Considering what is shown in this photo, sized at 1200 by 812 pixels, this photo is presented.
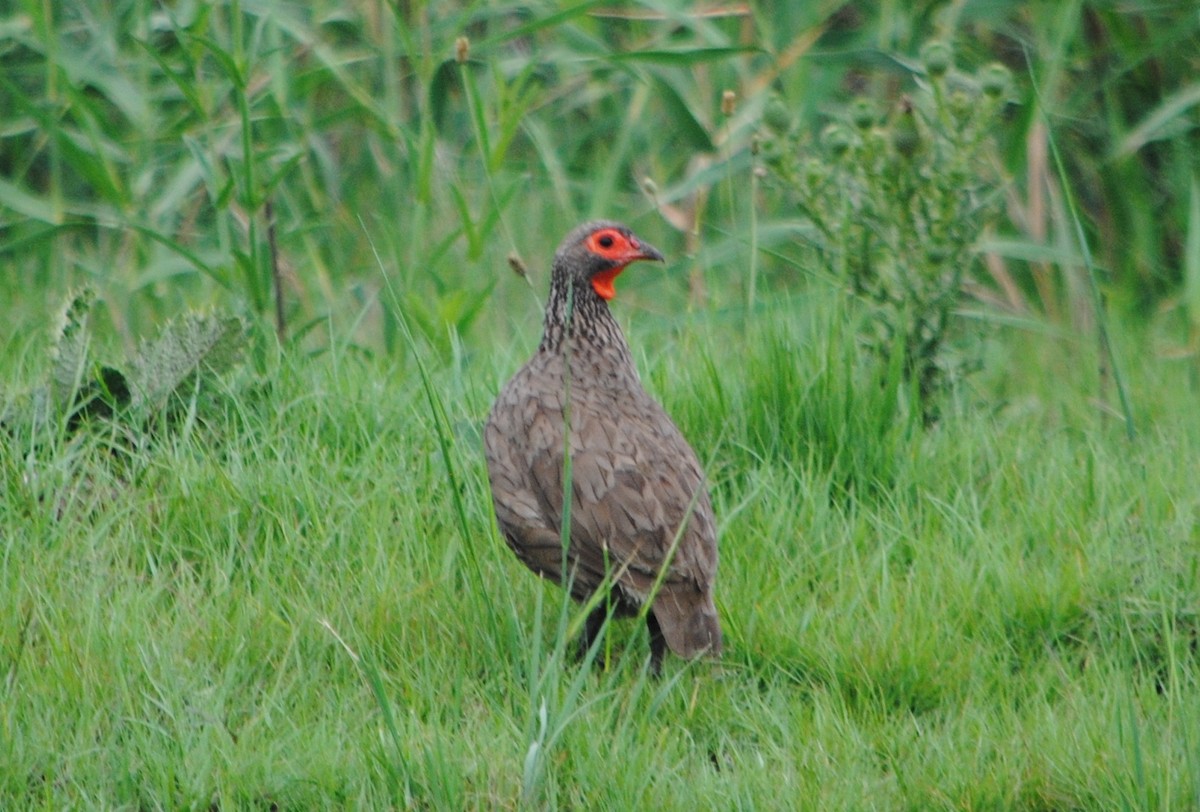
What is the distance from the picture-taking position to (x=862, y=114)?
509cm

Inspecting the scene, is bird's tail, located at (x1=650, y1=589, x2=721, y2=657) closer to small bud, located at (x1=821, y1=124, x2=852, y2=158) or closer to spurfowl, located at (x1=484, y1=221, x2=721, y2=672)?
spurfowl, located at (x1=484, y1=221, x2=721, y2=672)

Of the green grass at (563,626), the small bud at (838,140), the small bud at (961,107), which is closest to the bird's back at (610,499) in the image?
the green grass at (563,626)

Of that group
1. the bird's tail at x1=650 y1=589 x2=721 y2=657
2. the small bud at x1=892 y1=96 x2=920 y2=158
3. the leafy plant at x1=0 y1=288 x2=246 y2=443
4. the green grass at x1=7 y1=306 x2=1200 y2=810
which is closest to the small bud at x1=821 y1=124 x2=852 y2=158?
the small bud at x1=892 y1=96 x2=920 y2=158

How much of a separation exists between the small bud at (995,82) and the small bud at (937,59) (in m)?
0.12

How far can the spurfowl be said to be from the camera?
4039 mm

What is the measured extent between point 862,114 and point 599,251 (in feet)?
3.14

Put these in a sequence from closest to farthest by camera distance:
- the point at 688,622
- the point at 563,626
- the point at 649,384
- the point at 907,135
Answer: the point at 563,626
the point at 688,622
the point at 907,135
the point at 649,384

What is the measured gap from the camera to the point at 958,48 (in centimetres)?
677

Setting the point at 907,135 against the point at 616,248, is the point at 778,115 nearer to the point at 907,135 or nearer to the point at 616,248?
the point at 907,135

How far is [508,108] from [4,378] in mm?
1759

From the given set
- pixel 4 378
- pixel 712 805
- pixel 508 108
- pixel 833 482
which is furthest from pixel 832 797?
pixel 4 378

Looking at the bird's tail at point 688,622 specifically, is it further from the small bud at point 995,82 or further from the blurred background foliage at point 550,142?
the small bud at point 995,82

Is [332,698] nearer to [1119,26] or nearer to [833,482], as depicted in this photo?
[833,482]

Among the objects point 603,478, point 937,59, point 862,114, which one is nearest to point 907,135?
point 862,114
